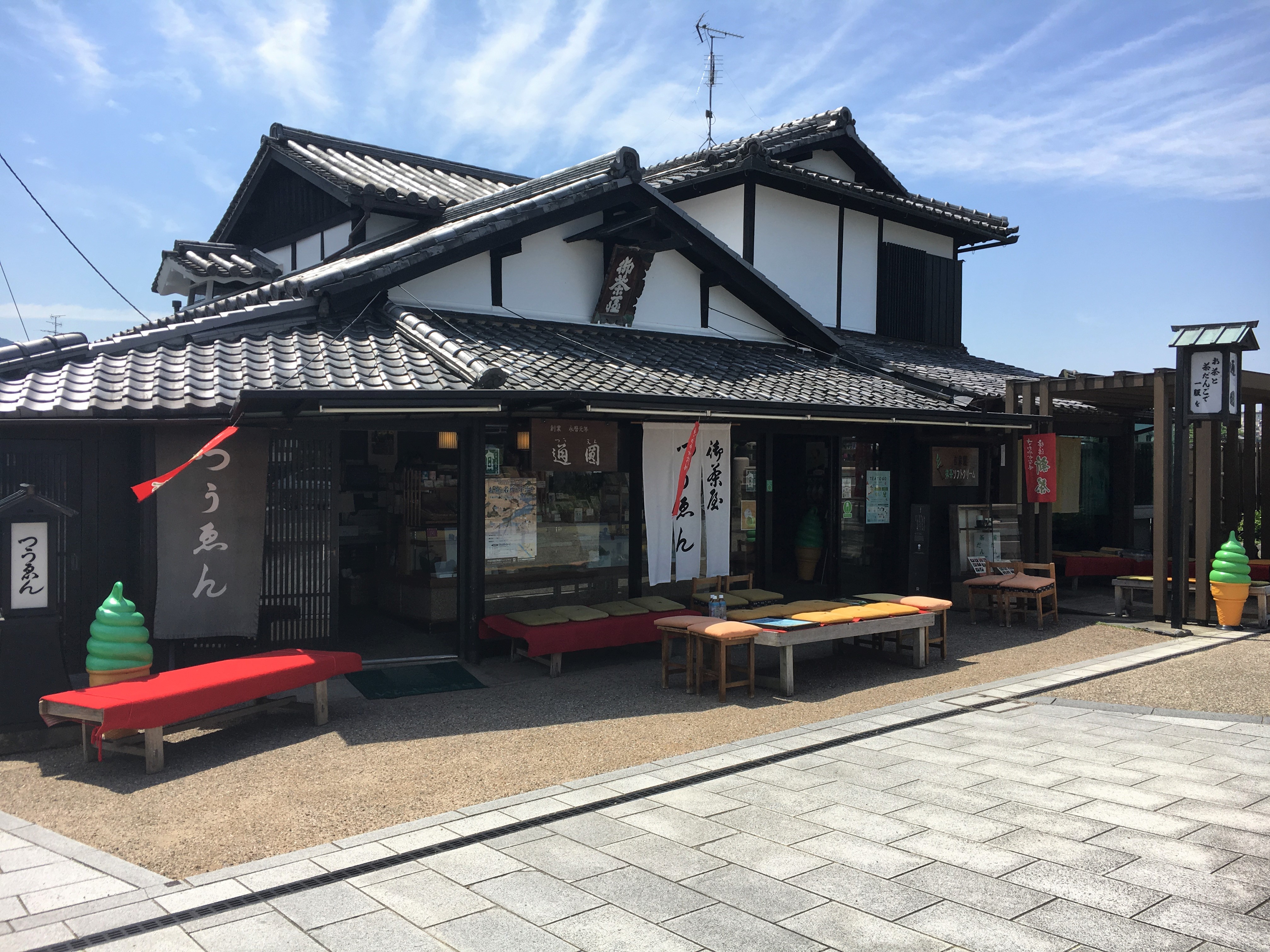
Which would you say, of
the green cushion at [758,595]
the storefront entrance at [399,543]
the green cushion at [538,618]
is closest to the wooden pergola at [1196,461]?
the green cushion at [758,595]

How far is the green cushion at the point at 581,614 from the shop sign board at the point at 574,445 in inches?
61.3

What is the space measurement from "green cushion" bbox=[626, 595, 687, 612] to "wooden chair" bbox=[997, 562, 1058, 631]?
5.04 meters

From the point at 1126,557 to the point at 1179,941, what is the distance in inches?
533

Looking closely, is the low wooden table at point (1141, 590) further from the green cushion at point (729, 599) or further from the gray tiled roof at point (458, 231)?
the gray tiled roof at point (458, 231)

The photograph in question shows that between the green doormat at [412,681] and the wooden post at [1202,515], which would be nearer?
the green doormat at [412,681]

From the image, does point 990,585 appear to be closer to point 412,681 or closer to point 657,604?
point 657,604

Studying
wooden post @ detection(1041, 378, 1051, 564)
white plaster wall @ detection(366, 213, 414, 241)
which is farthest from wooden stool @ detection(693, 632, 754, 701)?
white plaster wall @ detection(366, 213, 414, 241)

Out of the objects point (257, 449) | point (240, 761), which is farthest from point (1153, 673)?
point (257, 449)

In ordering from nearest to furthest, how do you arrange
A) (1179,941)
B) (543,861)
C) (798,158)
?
(1179,941) → (543,861) → (798,158)

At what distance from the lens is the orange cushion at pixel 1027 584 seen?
12375mm

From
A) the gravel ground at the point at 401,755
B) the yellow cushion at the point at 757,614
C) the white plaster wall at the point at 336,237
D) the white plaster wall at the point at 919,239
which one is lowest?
the gravel ground at the point at 401,755

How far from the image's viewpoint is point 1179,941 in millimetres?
3891

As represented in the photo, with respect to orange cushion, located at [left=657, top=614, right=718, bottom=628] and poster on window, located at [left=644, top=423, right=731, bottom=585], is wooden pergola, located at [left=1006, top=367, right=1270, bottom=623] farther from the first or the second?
orange cushion, located at [left=657, top=614, right=718, bottom=628]

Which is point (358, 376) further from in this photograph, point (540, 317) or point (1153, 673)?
point (1153, 673)
